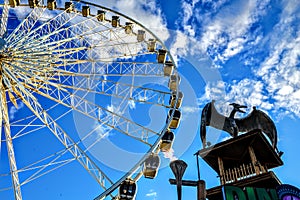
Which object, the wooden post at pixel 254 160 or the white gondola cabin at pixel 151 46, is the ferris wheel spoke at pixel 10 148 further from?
the wooden post at pixel 254 160

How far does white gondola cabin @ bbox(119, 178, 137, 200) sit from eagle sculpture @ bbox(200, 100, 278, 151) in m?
5.52

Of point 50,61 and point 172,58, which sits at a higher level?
point 172,58

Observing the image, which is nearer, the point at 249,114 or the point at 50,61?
the point at 50,61

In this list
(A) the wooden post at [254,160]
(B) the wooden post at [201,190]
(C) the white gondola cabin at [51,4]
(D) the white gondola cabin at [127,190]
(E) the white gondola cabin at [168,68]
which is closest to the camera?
(D) the white gondola cabin at [127,190]

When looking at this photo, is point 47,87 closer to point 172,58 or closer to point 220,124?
point 172,58

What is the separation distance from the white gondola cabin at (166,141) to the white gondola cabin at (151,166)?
28.8 inches

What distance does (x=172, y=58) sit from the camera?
56.7ft

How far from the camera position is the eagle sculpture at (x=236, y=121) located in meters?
16.5

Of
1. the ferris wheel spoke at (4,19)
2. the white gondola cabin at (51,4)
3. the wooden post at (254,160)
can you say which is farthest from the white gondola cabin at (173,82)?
the ferris wheel spoke at (4,19)

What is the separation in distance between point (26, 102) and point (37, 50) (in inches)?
92.9

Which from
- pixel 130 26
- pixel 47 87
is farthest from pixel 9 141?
pixel 130 26

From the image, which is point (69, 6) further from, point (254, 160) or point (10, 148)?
point (254, 160)

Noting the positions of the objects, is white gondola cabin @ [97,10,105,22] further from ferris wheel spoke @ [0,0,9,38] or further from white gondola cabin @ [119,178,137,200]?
white gondola cabin @ [119,178,137,200]

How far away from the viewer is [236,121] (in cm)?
1722
